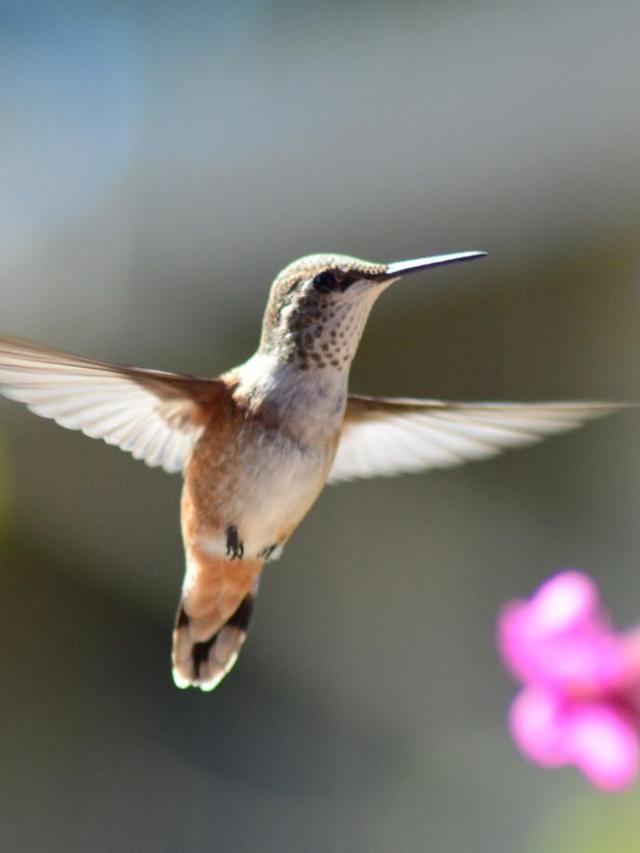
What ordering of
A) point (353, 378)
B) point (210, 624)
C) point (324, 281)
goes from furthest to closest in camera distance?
point (353, 378), point (210, 624), point (324, 281)

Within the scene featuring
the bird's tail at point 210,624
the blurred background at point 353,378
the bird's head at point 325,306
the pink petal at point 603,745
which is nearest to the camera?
the pink petal at point 603,745

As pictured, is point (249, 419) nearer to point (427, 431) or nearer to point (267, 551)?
point (267, 551)

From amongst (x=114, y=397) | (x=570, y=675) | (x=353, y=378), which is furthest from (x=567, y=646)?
(x=353, y=378)

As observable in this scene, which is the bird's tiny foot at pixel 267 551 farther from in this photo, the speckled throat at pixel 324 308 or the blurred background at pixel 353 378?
the blurred background at pixel 353 378

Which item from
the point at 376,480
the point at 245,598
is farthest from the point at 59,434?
the point at 245,598

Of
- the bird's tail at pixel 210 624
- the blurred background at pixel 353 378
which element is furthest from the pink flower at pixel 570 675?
the blurred background at pixel 353 378

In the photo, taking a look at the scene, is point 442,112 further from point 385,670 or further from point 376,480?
point 385,670
